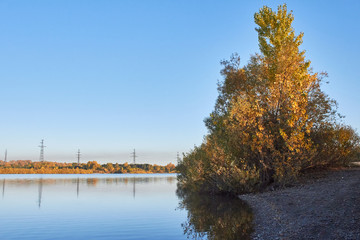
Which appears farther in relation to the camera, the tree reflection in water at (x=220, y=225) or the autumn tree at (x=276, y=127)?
the autumn tree at (x=276, y=127)

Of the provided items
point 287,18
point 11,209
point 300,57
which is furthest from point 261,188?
point 11,209

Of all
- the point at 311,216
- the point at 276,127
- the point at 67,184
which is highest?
the point at 276,127

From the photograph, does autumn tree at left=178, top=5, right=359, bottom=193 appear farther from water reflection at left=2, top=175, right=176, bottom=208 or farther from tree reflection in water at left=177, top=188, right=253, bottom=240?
water reflection at left=2, top=175, right=176, bottom=208

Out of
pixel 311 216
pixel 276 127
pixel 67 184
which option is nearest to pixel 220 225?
pixel 311 216

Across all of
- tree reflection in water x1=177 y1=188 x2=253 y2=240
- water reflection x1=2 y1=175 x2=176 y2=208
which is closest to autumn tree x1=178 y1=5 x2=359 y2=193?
tree reflection in water x1=177 y1=188 x2=253 y2=240

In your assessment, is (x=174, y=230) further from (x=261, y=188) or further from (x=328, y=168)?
(x=328, y=168)

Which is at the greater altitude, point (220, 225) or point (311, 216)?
point (311, 216)

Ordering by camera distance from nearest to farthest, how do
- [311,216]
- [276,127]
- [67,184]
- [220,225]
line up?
[311,216] → [220,225] → [276,127] → [67,184]

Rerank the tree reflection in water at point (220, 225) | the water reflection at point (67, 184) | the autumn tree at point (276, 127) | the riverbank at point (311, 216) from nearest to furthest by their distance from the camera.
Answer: the riverbank at point (311, 216) < the tree reflection in water at point (220, 225) < the autumn tree at point (276, 127) < the water reflection at point (67, 184)

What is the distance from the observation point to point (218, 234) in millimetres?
17078

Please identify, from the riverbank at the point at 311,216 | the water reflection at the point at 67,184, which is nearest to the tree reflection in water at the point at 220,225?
the riverbank at the point at 311,216

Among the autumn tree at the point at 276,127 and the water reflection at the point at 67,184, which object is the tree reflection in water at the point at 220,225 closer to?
the autumn tree at the point at 276,127

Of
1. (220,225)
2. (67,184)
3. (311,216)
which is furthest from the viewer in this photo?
(67,184)

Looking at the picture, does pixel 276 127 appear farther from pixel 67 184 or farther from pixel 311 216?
pixel 67 184
